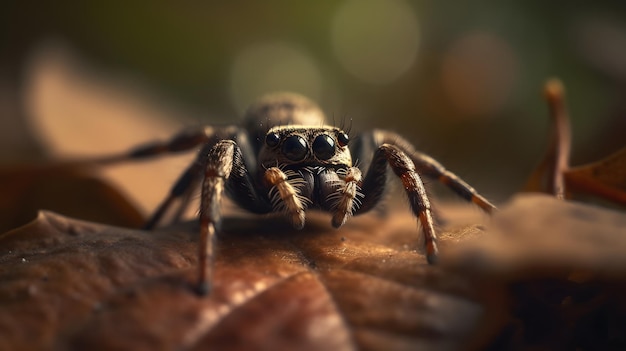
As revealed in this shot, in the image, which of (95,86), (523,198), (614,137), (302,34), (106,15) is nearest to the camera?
(523,198)

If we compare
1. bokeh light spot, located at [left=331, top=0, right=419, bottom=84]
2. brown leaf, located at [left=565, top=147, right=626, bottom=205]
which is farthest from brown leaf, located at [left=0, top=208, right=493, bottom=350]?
bokeh light spot, located at [left=331, top=0, right=419, bottom=84]

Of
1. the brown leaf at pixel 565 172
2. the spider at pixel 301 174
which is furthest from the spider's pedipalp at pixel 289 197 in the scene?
the brown leaf at pixel 565 172

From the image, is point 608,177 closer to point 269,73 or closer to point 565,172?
point 565,172

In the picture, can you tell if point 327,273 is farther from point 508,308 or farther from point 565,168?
point 565,168

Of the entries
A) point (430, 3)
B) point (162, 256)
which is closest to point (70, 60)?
point (430, 3)

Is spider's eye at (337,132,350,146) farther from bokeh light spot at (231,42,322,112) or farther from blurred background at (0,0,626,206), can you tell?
bokeh light spot at (231,42,322,112)

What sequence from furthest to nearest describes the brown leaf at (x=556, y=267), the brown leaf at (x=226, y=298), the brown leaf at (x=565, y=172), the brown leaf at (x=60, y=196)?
1. the brown leaf at (x=60, y=196)
2. the brown leaf at (x=565, y=172)
3. the brown leaf at (x=226, y=298)
4. the brown leaf at (x=556, y=267)

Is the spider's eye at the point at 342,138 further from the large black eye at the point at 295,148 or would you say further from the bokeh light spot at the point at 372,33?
the bokeh light spot at the point at 372,33
